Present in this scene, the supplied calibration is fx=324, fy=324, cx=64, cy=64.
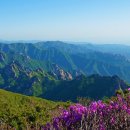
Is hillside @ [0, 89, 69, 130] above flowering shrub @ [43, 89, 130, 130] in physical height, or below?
below

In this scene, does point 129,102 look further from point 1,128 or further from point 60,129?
point 1,128

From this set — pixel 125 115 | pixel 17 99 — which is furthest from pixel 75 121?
pixel 17 99

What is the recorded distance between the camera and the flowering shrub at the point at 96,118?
4.73 meters

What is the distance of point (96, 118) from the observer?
5000 mm

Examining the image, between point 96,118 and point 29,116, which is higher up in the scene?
point 96,118

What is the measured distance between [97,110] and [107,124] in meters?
0.53

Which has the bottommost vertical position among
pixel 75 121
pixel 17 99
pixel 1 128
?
pixel 17 99

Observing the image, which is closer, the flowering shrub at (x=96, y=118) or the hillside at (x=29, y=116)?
the flowering shrub at (x=96, y=118)

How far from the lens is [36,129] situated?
5.29 metres

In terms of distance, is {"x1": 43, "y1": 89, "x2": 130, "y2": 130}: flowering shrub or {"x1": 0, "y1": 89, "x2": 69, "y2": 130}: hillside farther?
{"x1": 0, "y1": 89, "x2": 69, "y2": 130}: hillside

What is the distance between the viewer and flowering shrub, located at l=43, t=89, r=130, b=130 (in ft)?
15.5

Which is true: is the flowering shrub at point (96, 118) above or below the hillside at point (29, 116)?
above

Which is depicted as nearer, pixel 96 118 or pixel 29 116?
pixel 96 118

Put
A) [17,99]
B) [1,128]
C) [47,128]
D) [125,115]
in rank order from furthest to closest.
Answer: [17,99], [1,128], [47,128], [125,115]
